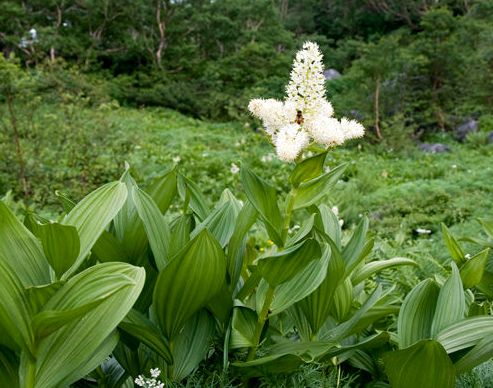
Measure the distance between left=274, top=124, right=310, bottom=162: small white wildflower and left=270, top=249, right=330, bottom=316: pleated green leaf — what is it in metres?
0.27

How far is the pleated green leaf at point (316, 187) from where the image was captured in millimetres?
1397

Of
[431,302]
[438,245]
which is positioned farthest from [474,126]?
[431,302]

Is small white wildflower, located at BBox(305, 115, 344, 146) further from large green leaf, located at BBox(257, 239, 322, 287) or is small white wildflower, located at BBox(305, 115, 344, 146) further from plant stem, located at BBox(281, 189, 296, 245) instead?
large green leaf, located at BBox(257, 239, 322, 287)

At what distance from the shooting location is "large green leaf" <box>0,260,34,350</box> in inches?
41.1

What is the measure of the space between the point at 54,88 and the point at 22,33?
39.6 feet

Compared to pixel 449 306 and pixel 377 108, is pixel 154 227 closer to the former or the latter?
pixel 449 306

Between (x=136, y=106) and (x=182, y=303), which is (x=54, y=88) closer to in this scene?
(x=182, y=303)

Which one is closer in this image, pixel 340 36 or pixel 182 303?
pixel 182 303

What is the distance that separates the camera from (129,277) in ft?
3.49

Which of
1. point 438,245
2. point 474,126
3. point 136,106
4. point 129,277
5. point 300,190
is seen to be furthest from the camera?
point 136,106

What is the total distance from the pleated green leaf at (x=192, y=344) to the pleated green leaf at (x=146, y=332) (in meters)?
0.04

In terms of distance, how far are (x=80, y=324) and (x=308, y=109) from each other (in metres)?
0.82

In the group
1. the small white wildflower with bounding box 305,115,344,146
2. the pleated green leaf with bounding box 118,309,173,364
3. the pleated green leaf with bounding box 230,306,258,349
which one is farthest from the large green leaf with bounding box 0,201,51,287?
the small white wildflower with bounding box 305,115,344,146

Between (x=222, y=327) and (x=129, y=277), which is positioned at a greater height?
(x=129, y=277)
